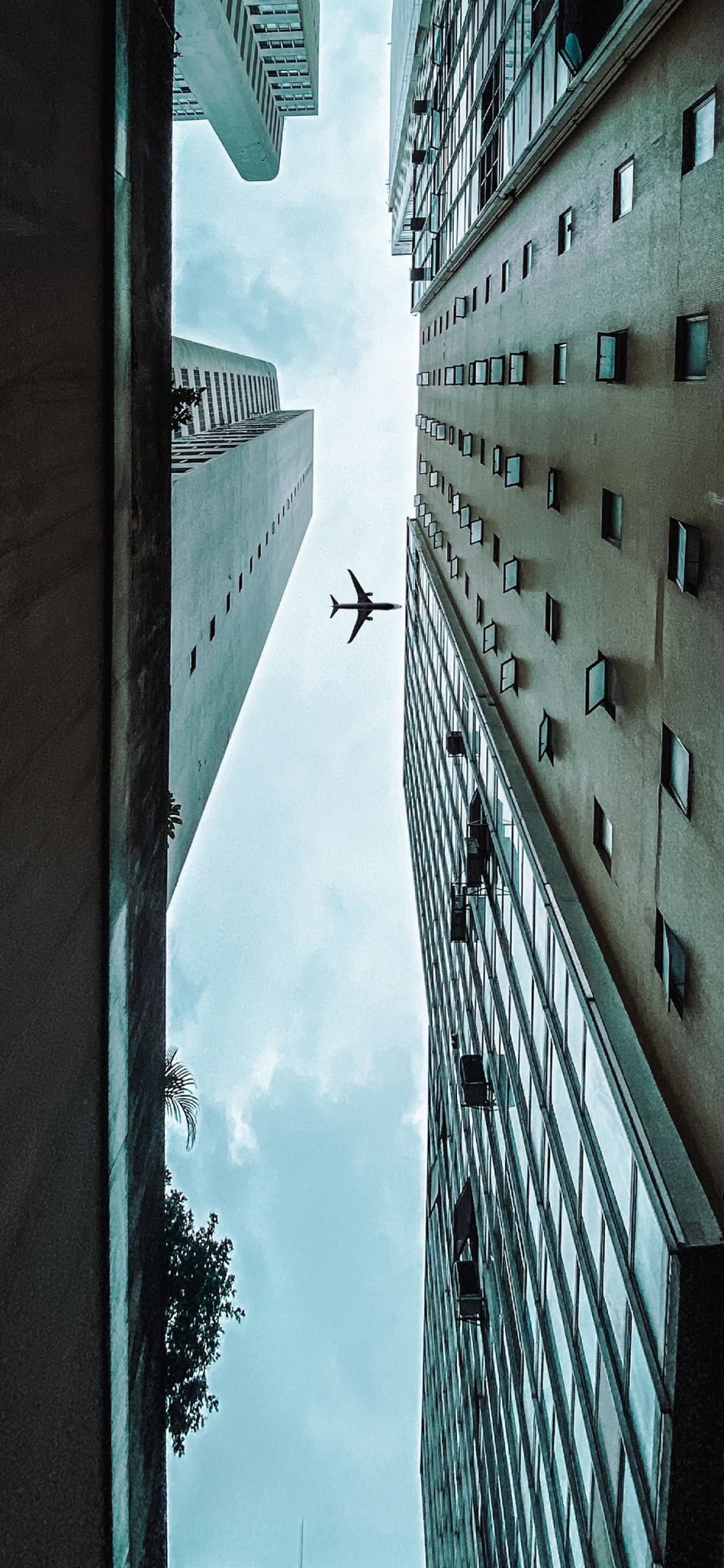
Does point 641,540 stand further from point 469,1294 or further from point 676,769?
point 469,1294

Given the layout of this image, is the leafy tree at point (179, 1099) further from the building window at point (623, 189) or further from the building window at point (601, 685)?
the building window at point (623, 189)

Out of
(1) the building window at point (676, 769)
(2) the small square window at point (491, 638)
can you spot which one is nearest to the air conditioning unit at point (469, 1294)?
(2) the small square window at point (491, 638)

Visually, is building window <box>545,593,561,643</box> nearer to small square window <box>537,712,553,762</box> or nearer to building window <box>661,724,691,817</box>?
small square window <box>537,712,553,762</box>

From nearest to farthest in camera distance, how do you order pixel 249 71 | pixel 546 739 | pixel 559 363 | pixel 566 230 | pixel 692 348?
pixel 692 348 → pixel 566 230 → pixel 559 363 → pixel 546 739 → pixel 249 71

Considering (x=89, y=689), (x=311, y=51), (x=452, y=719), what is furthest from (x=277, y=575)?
(x=311, y=51)

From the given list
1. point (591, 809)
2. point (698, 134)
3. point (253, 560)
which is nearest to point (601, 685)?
point (591, 809)

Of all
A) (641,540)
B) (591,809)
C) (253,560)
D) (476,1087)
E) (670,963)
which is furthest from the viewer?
(253,560)

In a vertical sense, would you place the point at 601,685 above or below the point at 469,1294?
above

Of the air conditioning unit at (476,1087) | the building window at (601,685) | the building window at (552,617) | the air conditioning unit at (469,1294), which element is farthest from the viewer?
the air conditioning unit at (469,1294)
